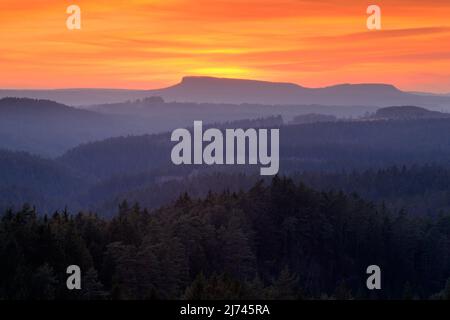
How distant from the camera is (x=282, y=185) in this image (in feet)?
350

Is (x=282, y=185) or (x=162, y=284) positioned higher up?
(x=282, y=185)

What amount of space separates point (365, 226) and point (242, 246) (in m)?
22.9

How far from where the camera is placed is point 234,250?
89.5m

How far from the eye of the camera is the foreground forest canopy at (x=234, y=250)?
67.2m

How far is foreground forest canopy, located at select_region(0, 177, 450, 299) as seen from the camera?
67.2 meters

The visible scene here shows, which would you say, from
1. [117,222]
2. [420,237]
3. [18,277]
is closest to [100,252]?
[117,222]

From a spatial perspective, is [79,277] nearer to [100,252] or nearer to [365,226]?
[100,252]

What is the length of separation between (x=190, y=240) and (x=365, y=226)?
29.7 meters

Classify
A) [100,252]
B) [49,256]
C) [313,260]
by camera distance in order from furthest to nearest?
[313,260] < [100,252] < [49,256]

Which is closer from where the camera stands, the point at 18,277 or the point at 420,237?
the point at 18,277

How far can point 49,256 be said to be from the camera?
72125 millimetres
